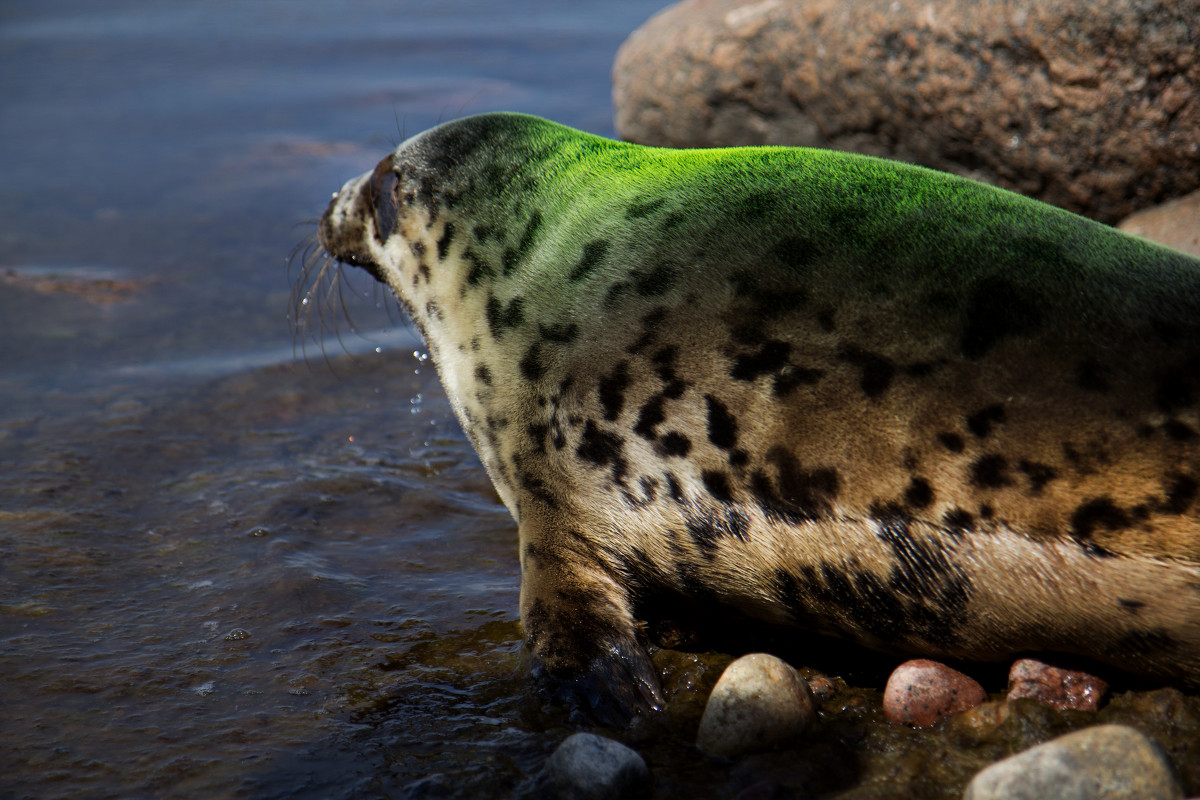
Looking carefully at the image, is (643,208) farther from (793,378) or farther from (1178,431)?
(1178,431)

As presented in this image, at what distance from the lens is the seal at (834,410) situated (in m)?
2.44

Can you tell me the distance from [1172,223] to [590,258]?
3.50 metres

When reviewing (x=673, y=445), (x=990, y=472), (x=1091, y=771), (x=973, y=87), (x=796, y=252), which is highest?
(x=973, y=87)

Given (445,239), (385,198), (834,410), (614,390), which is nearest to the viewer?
(834,410)

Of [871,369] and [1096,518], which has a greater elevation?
[871,369]

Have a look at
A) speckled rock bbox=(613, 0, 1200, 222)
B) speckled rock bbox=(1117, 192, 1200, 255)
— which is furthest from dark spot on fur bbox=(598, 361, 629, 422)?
speckled rock bbox=(613, 0, 1200, 222)

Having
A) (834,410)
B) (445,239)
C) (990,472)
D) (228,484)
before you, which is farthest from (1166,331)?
(228,484)

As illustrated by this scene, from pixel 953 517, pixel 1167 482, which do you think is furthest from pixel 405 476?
pixel 1167 482

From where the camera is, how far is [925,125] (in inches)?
246

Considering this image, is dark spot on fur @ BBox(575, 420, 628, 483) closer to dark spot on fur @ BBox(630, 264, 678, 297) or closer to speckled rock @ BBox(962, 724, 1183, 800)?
dark spot on fur @ BBox(630, 264, 678, 297)

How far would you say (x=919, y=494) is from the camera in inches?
101

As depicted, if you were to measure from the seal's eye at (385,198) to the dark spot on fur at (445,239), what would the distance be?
0.28 m

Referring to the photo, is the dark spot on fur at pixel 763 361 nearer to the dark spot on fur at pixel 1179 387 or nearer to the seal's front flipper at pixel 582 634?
the seal's front flipper at pixel 582 634

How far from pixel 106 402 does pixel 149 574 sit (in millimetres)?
1736
